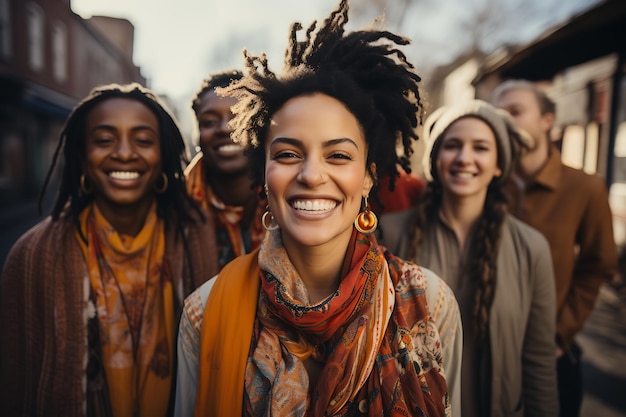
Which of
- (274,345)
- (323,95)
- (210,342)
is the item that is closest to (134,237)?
(210,342)

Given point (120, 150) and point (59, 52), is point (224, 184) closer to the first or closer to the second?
point (120, 150)

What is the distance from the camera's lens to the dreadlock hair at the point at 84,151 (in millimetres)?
2078

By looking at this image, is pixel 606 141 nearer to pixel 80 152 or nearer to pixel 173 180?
pixel 173 180

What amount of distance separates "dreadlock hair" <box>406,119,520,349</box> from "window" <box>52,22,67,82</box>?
19.1m

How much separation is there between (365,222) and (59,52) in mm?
20254

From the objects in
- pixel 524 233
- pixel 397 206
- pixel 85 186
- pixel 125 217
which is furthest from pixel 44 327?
pixel 524 233

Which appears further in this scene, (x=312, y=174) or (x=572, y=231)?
(x=572, y=231)

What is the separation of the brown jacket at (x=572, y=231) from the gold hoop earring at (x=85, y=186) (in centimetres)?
251

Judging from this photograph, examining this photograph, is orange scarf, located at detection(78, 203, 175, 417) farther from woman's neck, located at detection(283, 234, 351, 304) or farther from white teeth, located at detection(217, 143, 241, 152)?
woman's neck, located at detection(283, 234, 351, 304)

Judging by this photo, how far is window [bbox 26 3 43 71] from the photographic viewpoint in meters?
14.3

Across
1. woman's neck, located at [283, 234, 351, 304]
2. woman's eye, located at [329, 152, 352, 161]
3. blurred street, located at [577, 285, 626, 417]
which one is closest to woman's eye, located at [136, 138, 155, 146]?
woman's neck, located at [283, 234, 351, 304]

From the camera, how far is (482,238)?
203 cm

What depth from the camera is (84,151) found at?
208 centimetres

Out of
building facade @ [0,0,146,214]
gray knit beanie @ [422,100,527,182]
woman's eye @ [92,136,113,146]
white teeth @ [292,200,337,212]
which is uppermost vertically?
building facade @ [0,0,146,214]
